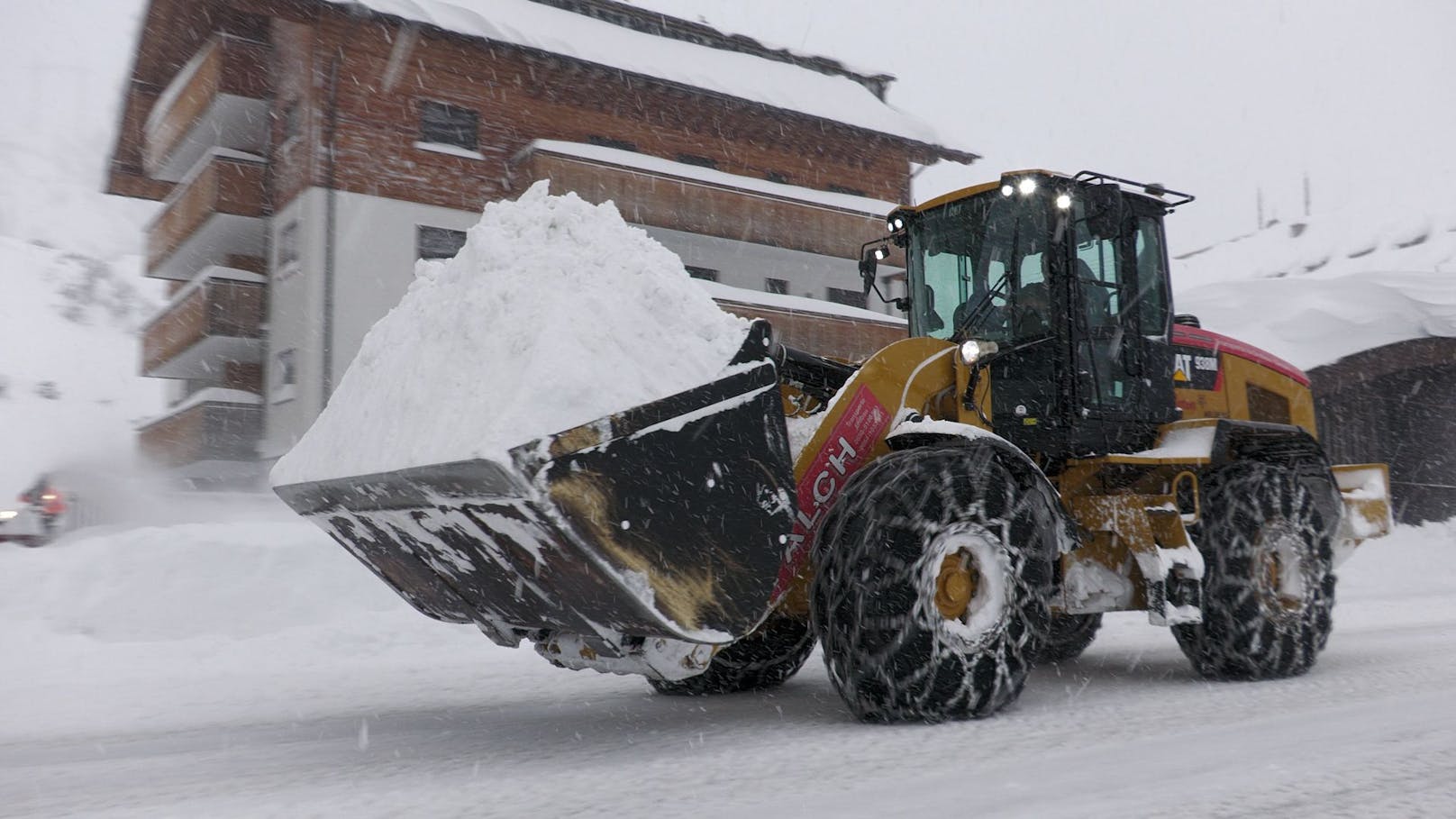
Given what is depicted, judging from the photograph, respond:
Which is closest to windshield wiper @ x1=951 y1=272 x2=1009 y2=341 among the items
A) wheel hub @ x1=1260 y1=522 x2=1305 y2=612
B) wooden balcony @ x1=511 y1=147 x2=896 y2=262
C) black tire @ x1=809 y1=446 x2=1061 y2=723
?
black tire @ x1=809 y1=446 x2=1061 y2=723

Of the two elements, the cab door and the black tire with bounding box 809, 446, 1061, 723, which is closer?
the black tire with bounding box 809, 446, 1061, 723

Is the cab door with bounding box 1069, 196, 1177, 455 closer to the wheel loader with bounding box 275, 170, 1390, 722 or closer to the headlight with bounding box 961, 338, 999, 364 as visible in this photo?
the wheel loader with bounding box 275, 170, 1390, 722

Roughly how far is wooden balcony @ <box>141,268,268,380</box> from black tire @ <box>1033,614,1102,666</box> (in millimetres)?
18161

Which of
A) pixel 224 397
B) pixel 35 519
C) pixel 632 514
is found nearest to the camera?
pixel 632 514

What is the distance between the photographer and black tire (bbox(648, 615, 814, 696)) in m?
6.37

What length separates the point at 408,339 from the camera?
Answer: 494cm

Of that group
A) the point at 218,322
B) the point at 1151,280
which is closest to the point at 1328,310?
the point at 1151,280

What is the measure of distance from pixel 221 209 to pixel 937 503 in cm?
1995

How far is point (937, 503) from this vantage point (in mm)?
4879

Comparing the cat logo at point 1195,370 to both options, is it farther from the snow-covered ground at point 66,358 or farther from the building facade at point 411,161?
the snow-covered ground at point 66,358

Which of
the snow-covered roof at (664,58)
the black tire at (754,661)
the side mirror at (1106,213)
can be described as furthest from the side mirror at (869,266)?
the snow-covered roof at (664,58)

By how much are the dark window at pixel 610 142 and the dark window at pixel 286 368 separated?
22.6 ft

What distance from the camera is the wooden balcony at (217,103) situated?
840 inches

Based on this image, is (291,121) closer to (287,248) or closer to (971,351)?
(287,248)
